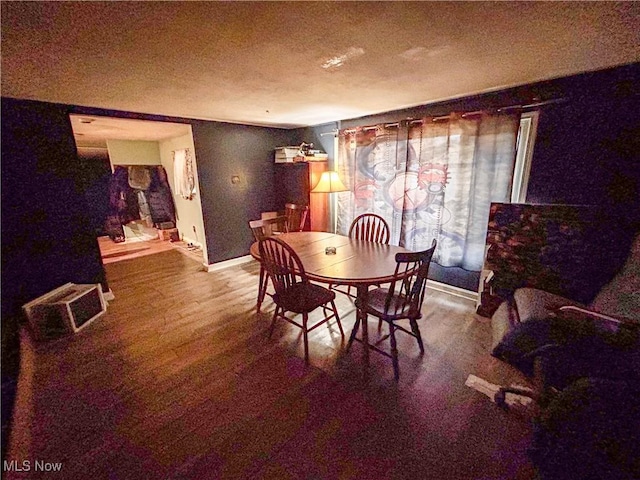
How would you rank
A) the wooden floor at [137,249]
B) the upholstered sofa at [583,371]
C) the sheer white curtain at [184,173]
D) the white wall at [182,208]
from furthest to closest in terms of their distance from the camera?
the white wall at [182,208] → the wooden floor at [137,249] → the sheer white curtain at [184,173] → the upholstered sofa at [583,371]

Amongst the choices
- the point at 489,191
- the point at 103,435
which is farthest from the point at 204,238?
the point at 489,191

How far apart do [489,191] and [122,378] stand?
351 centimetres

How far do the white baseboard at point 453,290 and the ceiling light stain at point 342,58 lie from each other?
264cm

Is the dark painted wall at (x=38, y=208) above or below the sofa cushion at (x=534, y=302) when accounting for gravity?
above

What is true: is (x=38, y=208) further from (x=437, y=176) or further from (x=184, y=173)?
(x=437, y=176)

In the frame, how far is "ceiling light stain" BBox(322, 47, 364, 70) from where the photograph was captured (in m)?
1.51

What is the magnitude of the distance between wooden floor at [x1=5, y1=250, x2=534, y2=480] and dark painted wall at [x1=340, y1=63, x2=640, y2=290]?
1391 mm

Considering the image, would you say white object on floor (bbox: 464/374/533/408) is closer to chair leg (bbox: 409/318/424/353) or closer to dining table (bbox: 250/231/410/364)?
chair leg (bbox: 409/318/424/353)

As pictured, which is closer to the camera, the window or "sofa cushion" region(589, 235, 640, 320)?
"sofa cushion" region(589, 235, 640, 320)

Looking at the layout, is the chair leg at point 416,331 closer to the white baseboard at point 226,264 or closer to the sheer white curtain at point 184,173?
the white baseboard at point 226,264

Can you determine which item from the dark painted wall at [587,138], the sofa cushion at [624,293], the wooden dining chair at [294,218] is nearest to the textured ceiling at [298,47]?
the dark painted wall at [587,138]

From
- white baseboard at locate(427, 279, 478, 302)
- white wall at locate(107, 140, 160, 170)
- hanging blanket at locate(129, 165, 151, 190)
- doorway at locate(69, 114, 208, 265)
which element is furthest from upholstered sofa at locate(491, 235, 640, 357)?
white wall at locate(107, 140, 160, 170)

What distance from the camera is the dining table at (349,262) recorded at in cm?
178

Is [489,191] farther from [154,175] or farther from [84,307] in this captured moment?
[154,175]
